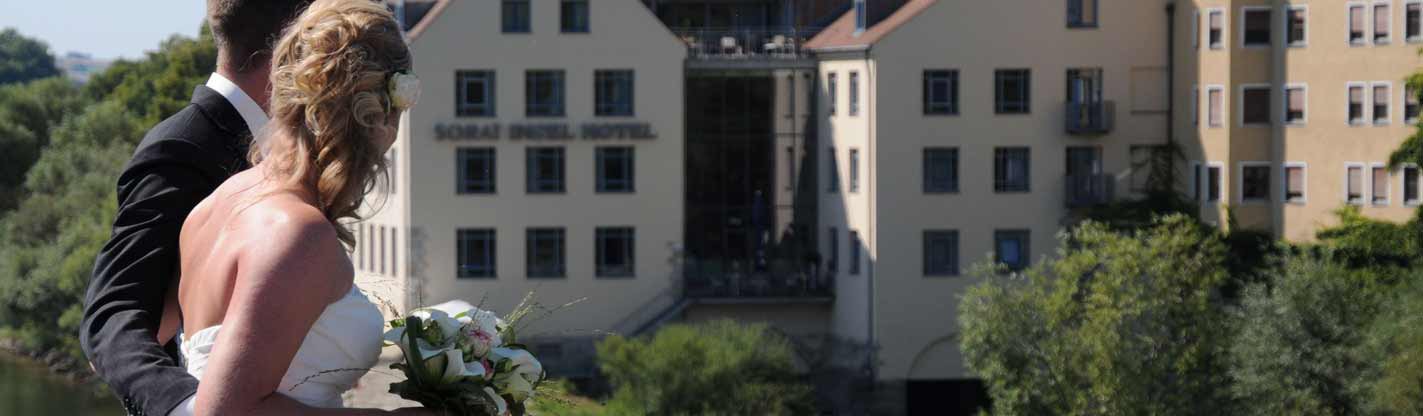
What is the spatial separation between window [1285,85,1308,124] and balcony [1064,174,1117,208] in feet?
14.0

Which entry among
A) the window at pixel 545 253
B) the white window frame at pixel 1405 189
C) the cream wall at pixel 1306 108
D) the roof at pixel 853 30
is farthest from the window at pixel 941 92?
the white window frame at pixel 1405 189

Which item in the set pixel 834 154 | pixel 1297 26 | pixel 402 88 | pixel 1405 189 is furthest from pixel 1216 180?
pixel 402 88

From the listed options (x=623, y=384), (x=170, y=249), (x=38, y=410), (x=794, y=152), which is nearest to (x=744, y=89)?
(x=794, y=152)

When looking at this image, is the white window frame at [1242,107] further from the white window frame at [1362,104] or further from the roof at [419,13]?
the roof at [419,13]

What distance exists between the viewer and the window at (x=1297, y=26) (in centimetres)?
4331

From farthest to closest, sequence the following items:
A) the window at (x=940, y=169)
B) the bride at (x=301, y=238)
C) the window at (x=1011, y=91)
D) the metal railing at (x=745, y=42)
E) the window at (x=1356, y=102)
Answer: the metal railing at (x=745, y=42)
the window at (x=940, y=169)
the window at (x=1011, y=91)
the window at (x=1356, y=102)
the bride at (x=301, y=238)

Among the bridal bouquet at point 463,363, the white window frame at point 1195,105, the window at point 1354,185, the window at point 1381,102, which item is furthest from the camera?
the white window frame at point 1195,105

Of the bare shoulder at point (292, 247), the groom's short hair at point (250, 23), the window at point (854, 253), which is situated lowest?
the window at point (854, 253)

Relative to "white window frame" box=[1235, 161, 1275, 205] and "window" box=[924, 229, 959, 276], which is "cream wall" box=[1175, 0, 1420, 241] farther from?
"window" box=[924, 229, 959, 276]

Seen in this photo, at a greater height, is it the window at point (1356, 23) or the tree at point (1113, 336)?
the window at point (1356, 23)

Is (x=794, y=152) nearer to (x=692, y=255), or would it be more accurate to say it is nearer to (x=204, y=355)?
(x=692, y=255)

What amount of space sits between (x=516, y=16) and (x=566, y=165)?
3.35 m

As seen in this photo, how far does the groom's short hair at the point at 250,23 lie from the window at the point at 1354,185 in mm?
39681

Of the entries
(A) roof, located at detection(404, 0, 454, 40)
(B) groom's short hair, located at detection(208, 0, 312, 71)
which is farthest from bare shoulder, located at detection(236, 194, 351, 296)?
(A) roof, located at detection(404, 0, 454, 40)
